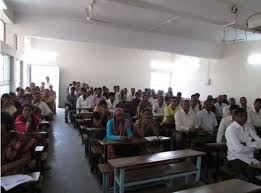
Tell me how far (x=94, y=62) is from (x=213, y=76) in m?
5.62

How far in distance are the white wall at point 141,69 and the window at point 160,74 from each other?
25 cm

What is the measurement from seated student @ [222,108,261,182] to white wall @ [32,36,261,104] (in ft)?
17.2

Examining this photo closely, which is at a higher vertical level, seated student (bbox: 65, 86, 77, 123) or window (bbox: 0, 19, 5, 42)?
window (bbox: 0, 19, 5, 42)

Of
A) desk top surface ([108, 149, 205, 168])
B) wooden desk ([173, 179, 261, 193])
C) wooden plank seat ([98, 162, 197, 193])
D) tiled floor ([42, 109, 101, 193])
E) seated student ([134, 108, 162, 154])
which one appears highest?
seated student ([134, 108, 162, 154])

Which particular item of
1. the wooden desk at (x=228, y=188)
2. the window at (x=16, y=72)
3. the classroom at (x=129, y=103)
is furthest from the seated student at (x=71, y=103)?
the wooden desk at (x=228, y=188)

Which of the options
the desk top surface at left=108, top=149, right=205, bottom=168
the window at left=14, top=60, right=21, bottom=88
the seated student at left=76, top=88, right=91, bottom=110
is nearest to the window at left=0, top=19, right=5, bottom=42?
the window at left=14, top=60, right=21, bottom=88

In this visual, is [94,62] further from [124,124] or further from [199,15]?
[124,124]

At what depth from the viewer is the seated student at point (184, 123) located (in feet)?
14.3

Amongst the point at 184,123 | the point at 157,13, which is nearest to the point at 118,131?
the point at 184,123

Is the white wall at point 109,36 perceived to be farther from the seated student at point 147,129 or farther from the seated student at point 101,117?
the seated student at point 147,129

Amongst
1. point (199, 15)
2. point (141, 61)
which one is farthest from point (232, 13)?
point (141, 61)

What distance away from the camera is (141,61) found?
39.3ft

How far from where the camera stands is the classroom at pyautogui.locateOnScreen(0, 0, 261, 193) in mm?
2826

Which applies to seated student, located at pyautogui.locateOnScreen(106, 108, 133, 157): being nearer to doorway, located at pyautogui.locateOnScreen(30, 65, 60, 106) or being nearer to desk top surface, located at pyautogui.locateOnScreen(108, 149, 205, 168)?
desk top surface, located at pyautogui.locateOnScreen(108, 149, 205, 168)
